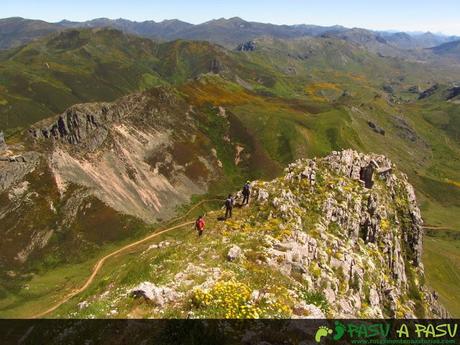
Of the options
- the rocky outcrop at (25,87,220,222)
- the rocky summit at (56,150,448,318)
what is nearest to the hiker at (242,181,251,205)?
the rocky summit at (56,150,448,318)

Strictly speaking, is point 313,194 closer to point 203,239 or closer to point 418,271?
point 203,239

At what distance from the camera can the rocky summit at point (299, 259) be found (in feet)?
98.3

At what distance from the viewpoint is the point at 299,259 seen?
39.6 meters

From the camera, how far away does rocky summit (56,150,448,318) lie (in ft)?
98.3

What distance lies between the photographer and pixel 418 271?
65562 millimetres

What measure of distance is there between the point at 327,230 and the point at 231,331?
26.0 m

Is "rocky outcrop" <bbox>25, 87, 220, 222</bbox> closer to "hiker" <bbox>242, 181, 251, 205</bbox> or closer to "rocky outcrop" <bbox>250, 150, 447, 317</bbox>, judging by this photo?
"rocky outcrop" <bbox>250, 150, 447, 317</bbox>

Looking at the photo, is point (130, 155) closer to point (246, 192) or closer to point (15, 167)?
point (15, 167)

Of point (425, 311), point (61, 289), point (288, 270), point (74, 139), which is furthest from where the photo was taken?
point (74, 139)

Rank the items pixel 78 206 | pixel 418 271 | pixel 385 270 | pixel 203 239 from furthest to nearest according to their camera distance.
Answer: pixel 78 206
pixel 418 271
pixel 385 270
pixel 203 239

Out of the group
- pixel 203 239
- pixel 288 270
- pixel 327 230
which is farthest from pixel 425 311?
pixel 203 239

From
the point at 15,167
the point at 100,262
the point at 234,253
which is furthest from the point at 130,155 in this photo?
the point at 234,253

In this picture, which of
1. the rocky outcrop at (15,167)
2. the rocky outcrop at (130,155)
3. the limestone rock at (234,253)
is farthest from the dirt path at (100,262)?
the limestone rock at (234,253)

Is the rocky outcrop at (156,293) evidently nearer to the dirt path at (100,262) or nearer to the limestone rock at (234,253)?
the limestone rock at (234,253)
